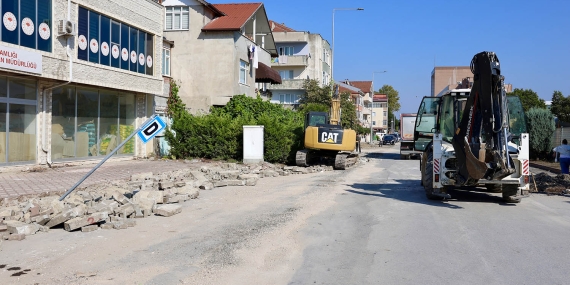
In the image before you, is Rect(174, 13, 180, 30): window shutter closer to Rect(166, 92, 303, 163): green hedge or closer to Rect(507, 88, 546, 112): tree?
Rect(166, 92, 303, 163): green hedge

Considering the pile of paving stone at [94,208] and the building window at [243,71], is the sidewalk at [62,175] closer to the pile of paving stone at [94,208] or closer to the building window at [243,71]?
the pile of paving stone at [94,208]

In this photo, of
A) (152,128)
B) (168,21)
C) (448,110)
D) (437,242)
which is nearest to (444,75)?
(168,21)

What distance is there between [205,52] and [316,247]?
24.4 meters

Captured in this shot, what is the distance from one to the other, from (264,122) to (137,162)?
6295 millimetres

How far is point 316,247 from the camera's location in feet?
24.7

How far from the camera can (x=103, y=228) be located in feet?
28.7

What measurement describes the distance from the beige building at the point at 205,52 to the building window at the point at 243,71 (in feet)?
0.12

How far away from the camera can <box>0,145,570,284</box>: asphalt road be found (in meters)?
6.11

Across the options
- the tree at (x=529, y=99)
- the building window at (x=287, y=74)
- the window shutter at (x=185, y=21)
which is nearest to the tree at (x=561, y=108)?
the tree at (x=529, y=99)

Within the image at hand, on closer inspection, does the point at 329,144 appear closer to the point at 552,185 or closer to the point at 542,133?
the point at 552,185

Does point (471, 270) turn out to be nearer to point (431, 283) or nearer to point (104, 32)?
point (431, 283)

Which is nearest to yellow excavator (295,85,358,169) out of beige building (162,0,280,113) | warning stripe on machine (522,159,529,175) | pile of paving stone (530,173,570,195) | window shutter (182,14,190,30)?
pile of paving stone (530,173,570,195)

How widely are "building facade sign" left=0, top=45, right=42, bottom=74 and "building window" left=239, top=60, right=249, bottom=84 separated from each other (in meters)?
15.7

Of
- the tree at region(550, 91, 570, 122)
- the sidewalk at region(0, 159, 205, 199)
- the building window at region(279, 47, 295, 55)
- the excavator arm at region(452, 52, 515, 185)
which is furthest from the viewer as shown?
the building window at region(279, 47, 295, 55)
